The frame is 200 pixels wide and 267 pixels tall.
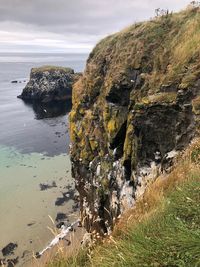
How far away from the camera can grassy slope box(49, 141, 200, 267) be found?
4.61 m

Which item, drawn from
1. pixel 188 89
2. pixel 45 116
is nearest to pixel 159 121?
pixel 188 89

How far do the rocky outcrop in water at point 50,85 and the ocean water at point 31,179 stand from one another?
2317 cm

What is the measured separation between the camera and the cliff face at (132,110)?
58.6 ft

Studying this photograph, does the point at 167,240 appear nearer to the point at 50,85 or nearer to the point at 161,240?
the point at 161,240

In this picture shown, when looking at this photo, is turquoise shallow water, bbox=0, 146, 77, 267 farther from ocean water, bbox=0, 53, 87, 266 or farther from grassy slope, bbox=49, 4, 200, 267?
grassy slope, bbox=49, 4, 200, 267

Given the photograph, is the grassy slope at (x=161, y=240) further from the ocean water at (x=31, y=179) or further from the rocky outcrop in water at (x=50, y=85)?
the rocky outcrop in water at (x=50, y=85)

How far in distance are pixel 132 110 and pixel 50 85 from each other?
99.3 m

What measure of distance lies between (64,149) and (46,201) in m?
22.0

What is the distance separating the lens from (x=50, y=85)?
117 metres

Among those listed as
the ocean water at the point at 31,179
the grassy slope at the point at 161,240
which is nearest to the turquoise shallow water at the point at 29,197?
the ocean water at the point at 31,179

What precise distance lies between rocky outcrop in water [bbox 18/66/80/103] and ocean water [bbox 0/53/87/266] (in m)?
23.2

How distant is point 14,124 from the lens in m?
88.3

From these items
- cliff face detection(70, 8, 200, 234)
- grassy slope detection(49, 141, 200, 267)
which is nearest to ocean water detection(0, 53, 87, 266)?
cliff face detection(70, 8, 200, 234)

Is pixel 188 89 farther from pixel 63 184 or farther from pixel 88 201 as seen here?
pixel 63 184
